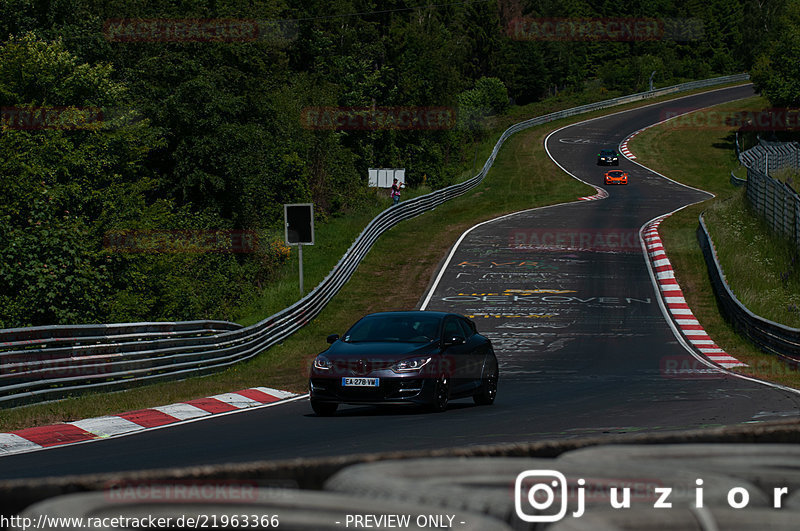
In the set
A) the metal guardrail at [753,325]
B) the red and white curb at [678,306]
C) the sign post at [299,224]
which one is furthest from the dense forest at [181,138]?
the metal guardrail at [753,325]

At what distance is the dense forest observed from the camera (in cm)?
3105

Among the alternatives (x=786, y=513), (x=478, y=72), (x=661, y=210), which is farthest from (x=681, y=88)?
(x=786, y=513)

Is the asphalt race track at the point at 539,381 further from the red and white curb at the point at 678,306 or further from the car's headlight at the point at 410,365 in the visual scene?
the car's headlight at the point at 410,365

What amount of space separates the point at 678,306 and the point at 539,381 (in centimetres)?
1395

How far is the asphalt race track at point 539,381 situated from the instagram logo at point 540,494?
256 inches

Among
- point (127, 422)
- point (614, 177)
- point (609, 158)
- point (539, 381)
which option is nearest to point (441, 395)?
point (127, 422)

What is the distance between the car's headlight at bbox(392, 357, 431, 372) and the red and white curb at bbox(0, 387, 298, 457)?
119 inches

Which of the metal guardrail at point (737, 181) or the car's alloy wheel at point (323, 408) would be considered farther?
the metal guardrail at point (737, 181)

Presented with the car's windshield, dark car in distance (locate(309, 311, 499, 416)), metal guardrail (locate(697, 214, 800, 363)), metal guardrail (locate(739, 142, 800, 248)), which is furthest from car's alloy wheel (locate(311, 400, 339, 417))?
metal guardrail (locate(739, 142, 800, 248))

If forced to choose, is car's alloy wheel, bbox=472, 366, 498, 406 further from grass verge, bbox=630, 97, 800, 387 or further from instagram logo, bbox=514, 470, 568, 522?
instagram logo, bbox=514, 470, 568, 522

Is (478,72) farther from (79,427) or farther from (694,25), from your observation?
(79,427)

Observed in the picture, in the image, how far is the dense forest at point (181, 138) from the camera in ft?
102

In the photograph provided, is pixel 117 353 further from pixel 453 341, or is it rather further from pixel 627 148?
pixel 627 148

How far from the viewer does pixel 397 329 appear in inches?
610
